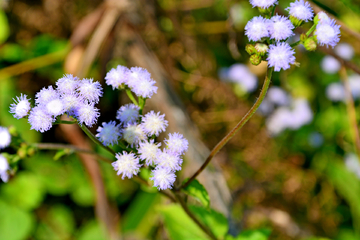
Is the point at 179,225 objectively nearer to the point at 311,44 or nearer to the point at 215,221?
→ the point at 215,221

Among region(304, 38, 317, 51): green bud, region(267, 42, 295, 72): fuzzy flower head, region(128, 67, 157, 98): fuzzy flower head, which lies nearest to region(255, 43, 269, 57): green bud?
region(267, 42, 295, 72): fuzzy flower head

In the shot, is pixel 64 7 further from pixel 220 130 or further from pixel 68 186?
pixel 220 130

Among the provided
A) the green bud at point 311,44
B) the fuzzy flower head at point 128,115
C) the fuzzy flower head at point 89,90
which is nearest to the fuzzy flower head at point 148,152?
the fuzzy flower head at point 128,115

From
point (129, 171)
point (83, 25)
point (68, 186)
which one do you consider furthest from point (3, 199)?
point (129, 171)

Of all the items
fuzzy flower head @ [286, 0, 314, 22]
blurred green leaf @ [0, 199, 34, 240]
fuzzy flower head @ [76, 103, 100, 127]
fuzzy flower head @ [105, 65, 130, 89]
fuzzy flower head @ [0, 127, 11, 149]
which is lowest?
blurred green leaf @ [0, 199, 34, 240]

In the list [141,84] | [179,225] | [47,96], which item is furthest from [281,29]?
[179,225]

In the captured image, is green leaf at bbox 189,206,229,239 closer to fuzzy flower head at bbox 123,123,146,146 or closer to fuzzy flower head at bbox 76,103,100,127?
fuzzy flower head at bbox 123,123,146,146

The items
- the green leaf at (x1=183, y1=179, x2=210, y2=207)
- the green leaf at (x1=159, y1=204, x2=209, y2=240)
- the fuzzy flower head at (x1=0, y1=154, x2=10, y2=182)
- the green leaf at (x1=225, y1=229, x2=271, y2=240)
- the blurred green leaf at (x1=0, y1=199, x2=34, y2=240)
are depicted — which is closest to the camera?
the green leaf at (x1=183, y1=179, x2=210, y2=207)
